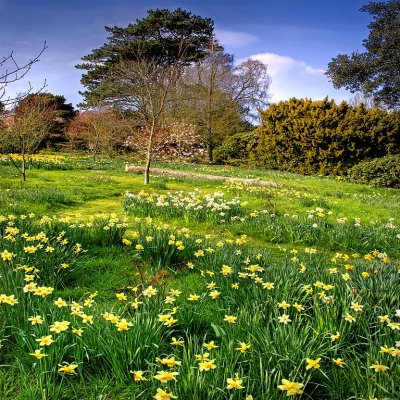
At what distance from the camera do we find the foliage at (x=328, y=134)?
2202 cm

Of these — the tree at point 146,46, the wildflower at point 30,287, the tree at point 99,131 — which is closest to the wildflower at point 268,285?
the wildflower at point 30,287

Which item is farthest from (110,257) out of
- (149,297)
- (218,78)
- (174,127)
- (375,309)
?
(218,78)

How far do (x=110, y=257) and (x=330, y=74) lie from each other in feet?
65.5

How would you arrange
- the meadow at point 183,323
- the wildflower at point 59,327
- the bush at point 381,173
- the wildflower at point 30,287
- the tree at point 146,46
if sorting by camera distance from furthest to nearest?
the tree at point 146,46, the bush at point 381,173, the wildflower at point 30,287, the wildflower at point 59,327, the meadow at point 183,323

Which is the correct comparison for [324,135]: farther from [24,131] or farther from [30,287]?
[30,287]

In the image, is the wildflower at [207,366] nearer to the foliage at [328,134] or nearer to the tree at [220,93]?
the foliage at [328,134]

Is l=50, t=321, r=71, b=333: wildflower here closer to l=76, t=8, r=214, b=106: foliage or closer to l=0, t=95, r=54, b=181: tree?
l=0, t=95, r=54, b=181: tree

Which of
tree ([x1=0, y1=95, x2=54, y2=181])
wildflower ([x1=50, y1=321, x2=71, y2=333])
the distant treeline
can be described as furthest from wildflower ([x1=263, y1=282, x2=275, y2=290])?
the distant treeline

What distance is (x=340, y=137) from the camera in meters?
22.4

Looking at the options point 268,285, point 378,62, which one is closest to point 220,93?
point 378,62

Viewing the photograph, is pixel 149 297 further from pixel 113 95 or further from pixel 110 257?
pixel 113 95

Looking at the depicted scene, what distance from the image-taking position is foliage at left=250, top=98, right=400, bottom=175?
22016 millimetres

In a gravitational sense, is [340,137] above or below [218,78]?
below

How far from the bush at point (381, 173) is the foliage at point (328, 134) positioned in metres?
2.97
